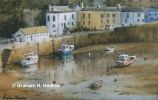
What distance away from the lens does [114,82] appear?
2.62m

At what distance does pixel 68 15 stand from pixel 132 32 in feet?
1.12

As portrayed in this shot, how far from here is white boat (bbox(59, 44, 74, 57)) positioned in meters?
2.67

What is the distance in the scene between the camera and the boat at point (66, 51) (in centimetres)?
267

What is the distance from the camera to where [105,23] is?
8.79 feet

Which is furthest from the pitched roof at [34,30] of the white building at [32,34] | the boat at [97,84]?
the boat at [97,84]

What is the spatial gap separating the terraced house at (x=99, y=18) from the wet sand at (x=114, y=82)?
0.11 metres

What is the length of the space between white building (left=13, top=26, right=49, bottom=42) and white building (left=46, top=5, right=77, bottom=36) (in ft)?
0.11

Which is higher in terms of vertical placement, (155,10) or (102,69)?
(155,10)

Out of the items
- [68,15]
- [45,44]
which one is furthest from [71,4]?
[45,44]

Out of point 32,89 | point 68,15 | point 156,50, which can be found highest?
point 68,15

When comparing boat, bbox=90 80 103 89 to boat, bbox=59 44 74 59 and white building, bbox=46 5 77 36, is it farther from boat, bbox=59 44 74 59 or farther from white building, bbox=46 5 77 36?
white building, bbox=46 5 77 36

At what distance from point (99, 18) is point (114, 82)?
0.34 meters

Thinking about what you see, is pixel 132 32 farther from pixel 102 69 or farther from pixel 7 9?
pixel 7 9

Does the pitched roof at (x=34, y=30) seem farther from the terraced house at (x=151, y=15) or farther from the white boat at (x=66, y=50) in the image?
the terraced house at (x=151, y=15)
